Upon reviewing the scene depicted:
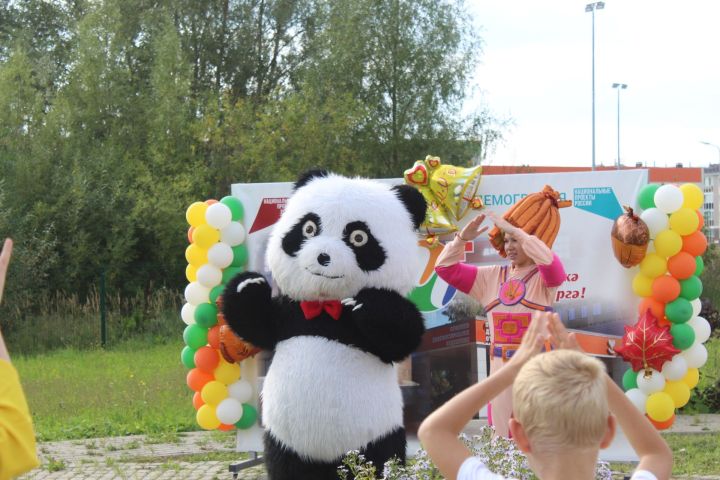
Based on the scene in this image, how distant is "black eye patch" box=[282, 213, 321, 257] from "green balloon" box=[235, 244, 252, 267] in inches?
60.7

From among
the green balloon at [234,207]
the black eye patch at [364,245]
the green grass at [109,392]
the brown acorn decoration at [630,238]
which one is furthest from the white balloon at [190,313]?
the brown acorn decoration at [630,238]

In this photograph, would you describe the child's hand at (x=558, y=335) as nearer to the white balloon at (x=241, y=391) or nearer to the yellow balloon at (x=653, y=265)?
the yellow balloon at (x=653, y=265)

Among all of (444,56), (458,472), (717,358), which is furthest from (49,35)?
(458,472)

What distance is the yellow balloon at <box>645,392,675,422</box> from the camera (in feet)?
18.8

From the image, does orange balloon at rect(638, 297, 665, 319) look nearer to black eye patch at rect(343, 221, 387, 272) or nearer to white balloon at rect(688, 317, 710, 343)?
white balloon at rect(688, 317, 710, 343)

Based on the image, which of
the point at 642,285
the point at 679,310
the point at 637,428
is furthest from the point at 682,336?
the point at 637,428

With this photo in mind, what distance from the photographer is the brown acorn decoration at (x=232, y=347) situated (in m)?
6.05

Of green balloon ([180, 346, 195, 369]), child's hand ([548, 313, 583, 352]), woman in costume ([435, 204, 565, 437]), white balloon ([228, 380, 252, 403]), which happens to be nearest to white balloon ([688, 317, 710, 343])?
woman in costume ([435, 204, 565, 437])

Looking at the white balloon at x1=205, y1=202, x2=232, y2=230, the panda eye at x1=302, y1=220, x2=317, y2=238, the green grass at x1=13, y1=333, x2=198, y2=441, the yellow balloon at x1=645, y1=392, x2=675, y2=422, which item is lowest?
the green grass at x1=13, y1=333, x2=198, y2=441

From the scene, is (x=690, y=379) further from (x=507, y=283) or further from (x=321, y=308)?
(x=321, y=308)

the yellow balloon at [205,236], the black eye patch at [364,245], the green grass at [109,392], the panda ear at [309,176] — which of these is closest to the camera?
the black eye patch at [364,245]

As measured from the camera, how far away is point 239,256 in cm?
630

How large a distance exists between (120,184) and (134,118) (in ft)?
7.68

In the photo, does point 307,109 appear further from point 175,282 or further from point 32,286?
point 32,286
